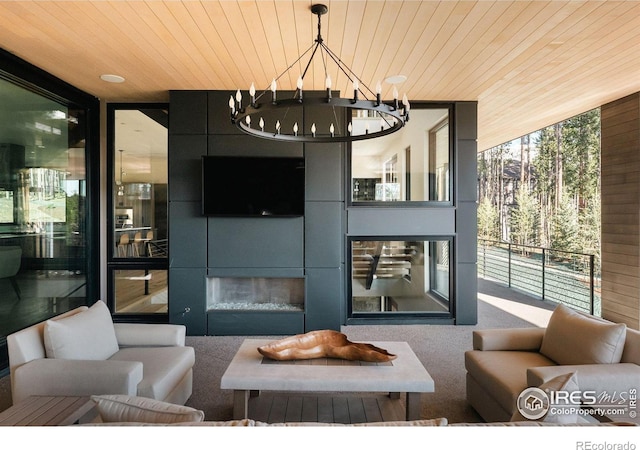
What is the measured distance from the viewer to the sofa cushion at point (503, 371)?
2.25m

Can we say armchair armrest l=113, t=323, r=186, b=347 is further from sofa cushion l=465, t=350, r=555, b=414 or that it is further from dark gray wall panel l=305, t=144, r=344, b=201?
dark gray wall panel l=305, t=144, r=344, b=201

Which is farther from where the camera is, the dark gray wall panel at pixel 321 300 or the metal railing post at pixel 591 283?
the metal railing post at pixel 591 283

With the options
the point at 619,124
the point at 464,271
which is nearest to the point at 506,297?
the point at 464,271

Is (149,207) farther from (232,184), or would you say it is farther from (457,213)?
(457,213)

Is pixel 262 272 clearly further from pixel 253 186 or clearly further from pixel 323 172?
pixel 323 172

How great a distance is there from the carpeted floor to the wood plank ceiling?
2844 mm

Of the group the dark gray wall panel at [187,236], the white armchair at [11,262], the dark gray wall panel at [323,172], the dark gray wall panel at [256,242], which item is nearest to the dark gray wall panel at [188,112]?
the dark gray wall panel at [187,236]

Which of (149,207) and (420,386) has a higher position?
(149,207)

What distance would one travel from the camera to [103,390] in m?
2.23

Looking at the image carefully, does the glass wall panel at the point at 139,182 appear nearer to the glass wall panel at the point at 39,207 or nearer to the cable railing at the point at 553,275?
the glass wall panel at the point at 39,207

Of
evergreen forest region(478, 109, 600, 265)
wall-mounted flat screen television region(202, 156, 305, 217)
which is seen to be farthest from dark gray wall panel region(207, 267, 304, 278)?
evergreen forest region(478, 109, 600, 265)

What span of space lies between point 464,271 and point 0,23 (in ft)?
17.2

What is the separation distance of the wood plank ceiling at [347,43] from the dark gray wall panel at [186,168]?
68 centimetres

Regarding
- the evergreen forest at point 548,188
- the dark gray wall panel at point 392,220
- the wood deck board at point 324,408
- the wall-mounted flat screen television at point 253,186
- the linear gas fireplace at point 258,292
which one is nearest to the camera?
the wood deck board at point 324,408
